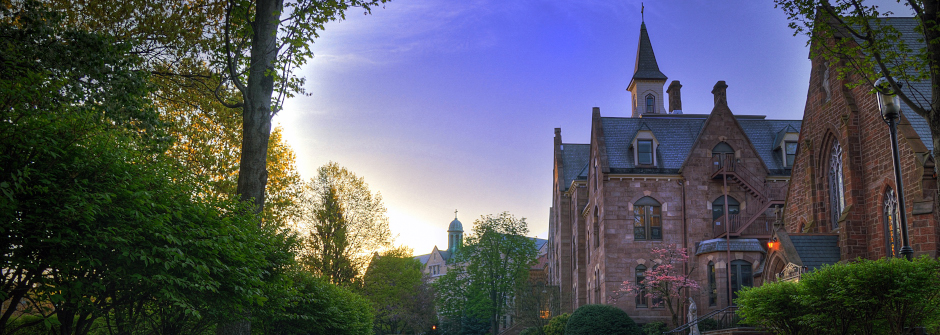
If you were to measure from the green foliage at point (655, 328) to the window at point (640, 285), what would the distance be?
1.97 meters

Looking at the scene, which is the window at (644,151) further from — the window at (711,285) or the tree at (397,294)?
the tree at (397,294)

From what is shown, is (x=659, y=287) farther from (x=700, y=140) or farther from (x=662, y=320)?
(x=700, y=140)

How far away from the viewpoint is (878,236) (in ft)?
67.7

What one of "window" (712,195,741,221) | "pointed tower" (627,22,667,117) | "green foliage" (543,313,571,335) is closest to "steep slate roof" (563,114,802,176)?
"window" (712,195,741,221)

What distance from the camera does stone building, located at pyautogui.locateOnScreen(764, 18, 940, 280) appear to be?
18.7 m

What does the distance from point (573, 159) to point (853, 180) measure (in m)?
28.7

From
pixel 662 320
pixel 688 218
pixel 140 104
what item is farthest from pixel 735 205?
pixel 140 104

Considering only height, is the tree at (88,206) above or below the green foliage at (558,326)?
above

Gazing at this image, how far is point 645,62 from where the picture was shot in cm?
6600

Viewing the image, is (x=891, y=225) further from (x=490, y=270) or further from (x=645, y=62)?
(x=645, y=62)

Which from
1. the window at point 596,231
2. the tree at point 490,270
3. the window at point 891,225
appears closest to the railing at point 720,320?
the window at point 891,225

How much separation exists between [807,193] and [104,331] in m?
23.4

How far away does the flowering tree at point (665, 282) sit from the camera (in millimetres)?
32219

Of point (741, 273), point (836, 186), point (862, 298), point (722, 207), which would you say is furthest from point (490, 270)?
point (862, 298)
